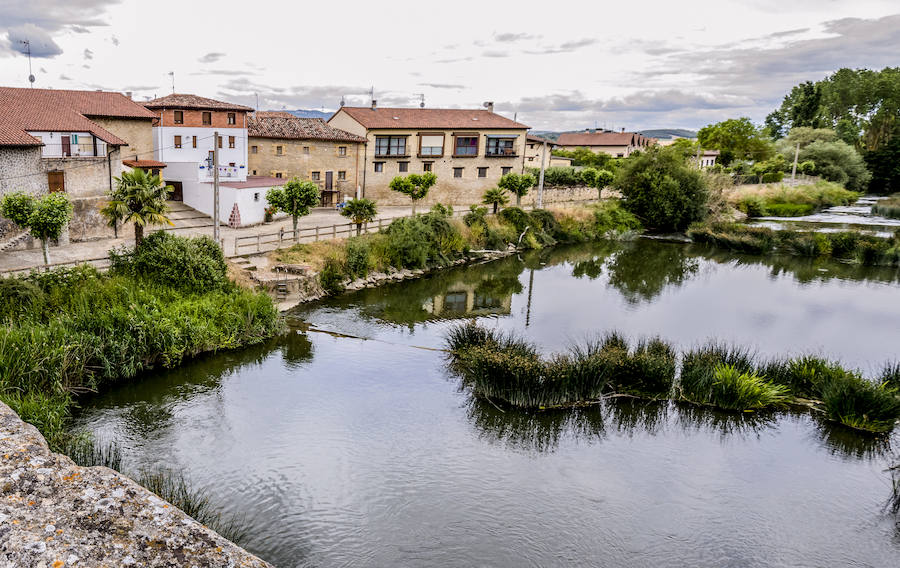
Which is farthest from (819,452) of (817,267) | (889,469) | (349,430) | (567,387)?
(817,267)

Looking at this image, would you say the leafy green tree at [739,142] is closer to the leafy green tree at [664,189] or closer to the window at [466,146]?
the leafy green tree at [664,189]

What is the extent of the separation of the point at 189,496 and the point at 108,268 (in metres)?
12.6

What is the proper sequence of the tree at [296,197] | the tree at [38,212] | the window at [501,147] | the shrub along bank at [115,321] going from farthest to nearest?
the window at [501,147] < the tree at [296,197] < the tree at [38,212] < the shrub along bank at [115,321]

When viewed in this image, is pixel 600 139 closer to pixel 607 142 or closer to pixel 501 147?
pixel 607 142

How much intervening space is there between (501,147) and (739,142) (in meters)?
48.7

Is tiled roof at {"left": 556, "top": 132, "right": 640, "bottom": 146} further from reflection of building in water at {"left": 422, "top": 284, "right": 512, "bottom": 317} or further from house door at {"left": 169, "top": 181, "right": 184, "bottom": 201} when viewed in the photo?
house door at {"left": 169, "top": 181, "right": 184, "bottom": 201}

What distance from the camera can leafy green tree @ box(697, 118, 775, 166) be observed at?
82125mm

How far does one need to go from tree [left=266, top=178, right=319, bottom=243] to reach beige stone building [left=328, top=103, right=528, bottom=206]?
16885mm

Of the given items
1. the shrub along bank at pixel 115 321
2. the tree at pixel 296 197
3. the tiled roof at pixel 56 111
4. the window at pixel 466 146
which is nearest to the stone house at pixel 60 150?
the tiled roof at pixel 56 111

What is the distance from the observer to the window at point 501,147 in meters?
49.7

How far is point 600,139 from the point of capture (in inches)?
3809

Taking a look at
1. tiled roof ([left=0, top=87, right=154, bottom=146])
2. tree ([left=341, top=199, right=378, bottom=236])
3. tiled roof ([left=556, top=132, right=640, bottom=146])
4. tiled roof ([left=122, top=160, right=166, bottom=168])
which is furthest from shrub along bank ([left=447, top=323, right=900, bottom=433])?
tiled roof ([left=556, top=132, right=640, bottom=146])

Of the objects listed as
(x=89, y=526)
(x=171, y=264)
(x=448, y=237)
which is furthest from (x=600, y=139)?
(x=89, y=526)

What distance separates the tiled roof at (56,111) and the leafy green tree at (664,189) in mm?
34833
